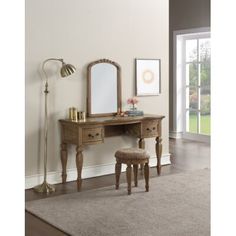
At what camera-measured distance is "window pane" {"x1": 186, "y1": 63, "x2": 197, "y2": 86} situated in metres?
8.37

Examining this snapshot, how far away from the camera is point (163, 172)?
5.57 metres

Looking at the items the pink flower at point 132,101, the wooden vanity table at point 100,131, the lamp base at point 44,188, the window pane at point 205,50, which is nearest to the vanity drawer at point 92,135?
the wooden vanity table at point 100,131

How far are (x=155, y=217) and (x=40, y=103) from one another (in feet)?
6.35

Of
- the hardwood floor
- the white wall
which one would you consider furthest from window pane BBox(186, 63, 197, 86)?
the white wall

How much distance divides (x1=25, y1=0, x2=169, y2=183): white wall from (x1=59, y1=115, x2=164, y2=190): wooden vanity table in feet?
0.44

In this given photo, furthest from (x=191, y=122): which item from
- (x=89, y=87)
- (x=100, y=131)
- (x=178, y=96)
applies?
(x=100, y=131)

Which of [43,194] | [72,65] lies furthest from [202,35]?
[43,194]

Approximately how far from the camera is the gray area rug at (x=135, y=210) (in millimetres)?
3482

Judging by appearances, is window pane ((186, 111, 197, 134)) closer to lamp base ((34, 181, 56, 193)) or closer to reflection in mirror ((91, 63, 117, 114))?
reflection in mirror ((91, 63, 117, 114))

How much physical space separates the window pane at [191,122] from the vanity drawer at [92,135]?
3924 millimetres

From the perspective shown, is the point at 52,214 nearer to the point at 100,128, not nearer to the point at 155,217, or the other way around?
the point at 155,217

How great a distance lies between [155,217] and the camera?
3.77 metres

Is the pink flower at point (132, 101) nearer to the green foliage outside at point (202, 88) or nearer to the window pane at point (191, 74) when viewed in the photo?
the green foliage outside at point (202, 88)
